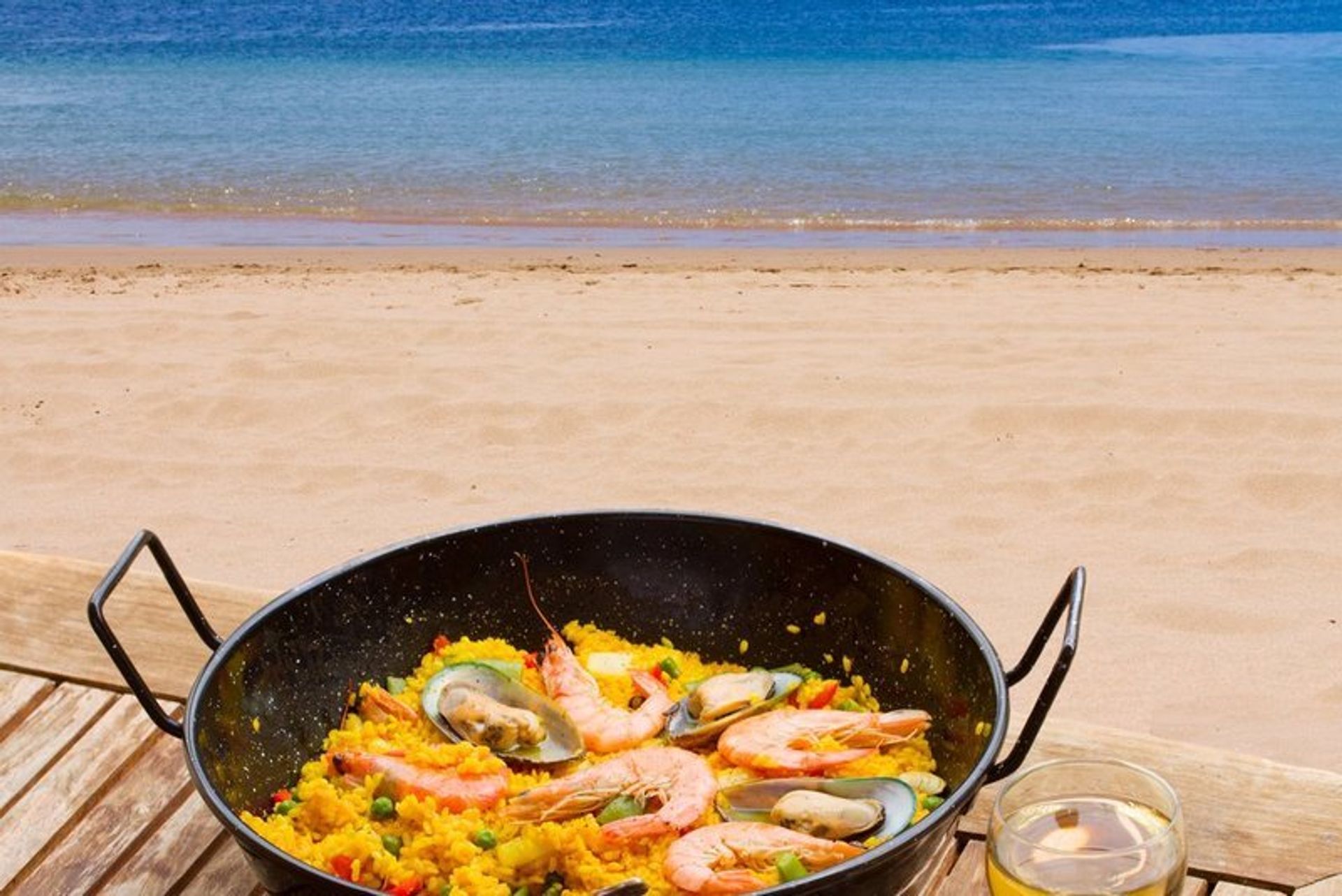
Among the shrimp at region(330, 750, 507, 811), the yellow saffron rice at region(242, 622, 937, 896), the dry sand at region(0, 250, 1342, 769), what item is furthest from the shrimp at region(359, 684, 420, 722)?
the dry sand at region(0, 250, 1342, 769)

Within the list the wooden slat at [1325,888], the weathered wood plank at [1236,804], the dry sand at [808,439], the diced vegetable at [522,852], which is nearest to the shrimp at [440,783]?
the diced vegetable at [522,852]

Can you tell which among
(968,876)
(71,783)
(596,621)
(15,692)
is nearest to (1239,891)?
(968,876)

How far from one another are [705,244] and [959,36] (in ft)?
76.0

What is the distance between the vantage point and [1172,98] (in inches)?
835

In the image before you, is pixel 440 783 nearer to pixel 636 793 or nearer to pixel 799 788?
pixel 636 793

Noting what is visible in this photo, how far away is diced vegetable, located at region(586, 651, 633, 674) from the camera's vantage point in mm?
1873

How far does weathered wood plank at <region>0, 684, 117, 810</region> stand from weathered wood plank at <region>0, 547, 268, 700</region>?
37 millimetres

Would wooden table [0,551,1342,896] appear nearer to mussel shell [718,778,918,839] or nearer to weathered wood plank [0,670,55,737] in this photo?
weathered wood plank [0,670,55,737]

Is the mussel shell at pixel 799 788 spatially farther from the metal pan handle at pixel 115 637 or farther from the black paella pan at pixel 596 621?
the metal pan handle at pixel 115 637

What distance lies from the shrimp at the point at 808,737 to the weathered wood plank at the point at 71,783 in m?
0.90

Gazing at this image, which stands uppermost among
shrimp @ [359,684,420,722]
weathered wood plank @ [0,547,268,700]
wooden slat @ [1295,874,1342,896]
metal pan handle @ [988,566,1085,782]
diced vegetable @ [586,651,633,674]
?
metal pan handle @ [988,566,1085,782]

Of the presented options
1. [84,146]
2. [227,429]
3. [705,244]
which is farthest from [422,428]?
[84,146]

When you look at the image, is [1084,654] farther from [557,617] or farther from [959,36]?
[959,36]

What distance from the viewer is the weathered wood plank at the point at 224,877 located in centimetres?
169
